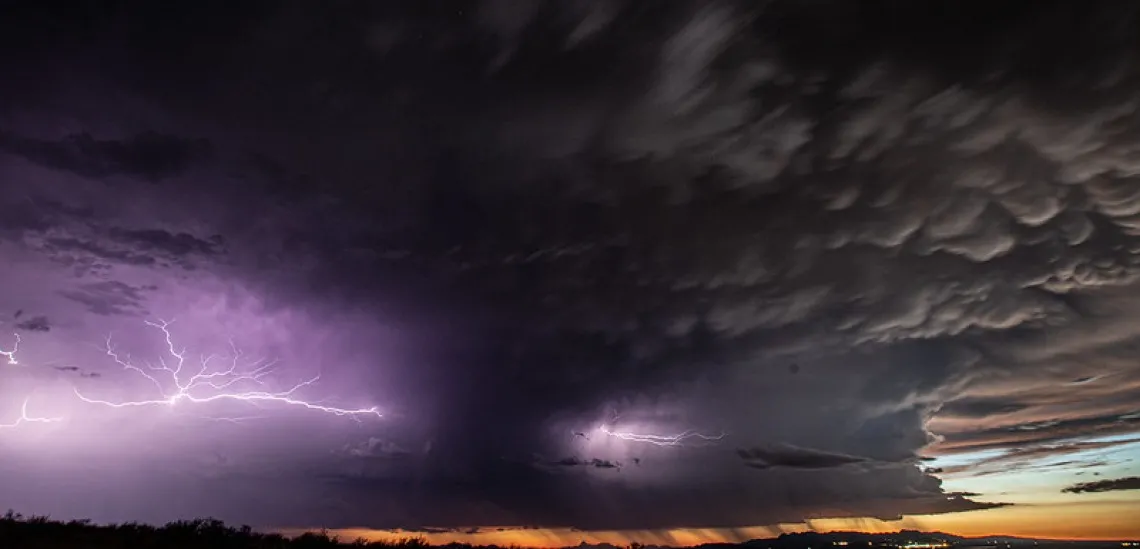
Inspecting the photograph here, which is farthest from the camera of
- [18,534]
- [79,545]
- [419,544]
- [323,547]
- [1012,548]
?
[1012,548]

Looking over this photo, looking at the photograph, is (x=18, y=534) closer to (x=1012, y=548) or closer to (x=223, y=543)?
(x=223, y=543)

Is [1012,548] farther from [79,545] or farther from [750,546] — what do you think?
[79,545]

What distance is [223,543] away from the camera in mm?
17188

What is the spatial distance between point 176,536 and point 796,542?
196602 millimetres

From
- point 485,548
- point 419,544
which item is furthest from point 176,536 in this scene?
point 485,548

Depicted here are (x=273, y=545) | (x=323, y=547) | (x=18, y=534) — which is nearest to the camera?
(x=18, y=534)

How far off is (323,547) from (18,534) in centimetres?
806

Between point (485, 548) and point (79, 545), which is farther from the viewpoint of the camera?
point (485, 548)

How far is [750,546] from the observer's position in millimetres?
149500

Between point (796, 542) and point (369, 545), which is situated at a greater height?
point (369, 545)

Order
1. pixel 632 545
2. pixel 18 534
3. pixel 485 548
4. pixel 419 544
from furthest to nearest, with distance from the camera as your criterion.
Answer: pixel 632 545
pixel 485 548
pixel 419 544
pixel 18 534

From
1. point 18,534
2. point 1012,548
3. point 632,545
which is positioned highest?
point 18,534

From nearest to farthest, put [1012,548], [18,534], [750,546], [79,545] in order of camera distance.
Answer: [79,545], [18,534], [750,546], [1012,548]

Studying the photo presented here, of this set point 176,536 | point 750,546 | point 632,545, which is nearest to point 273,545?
point 176,536
